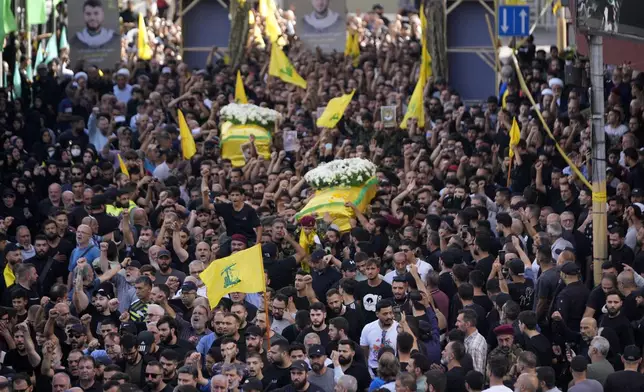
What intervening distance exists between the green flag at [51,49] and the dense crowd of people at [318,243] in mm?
2244

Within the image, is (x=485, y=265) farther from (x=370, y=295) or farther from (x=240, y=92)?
(x=240, y=92)

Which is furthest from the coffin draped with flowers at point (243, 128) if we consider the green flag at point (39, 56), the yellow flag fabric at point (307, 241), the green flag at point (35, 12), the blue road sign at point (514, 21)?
the green flag at point (39, 56)

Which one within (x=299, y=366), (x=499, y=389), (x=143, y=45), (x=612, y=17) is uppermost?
(x=612, y=17)

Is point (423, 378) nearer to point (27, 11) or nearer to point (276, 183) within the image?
point (276, 183)

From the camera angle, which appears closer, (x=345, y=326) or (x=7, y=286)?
(x=345, y=326)

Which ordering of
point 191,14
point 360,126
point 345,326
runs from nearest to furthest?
point 345,326 < point 360,126 < point 191,14

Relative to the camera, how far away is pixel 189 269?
18828mm

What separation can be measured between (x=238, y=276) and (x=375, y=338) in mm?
1504

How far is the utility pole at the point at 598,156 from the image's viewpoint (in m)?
18.1

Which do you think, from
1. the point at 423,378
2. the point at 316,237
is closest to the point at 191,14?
the point at 316,237

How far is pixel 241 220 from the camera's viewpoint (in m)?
21.1

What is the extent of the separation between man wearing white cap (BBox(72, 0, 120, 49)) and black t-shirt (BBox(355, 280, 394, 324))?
16.5m

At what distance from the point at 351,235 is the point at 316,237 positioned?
1.50ft

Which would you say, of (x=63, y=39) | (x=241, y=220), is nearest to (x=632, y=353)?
(x=241, y=220)
